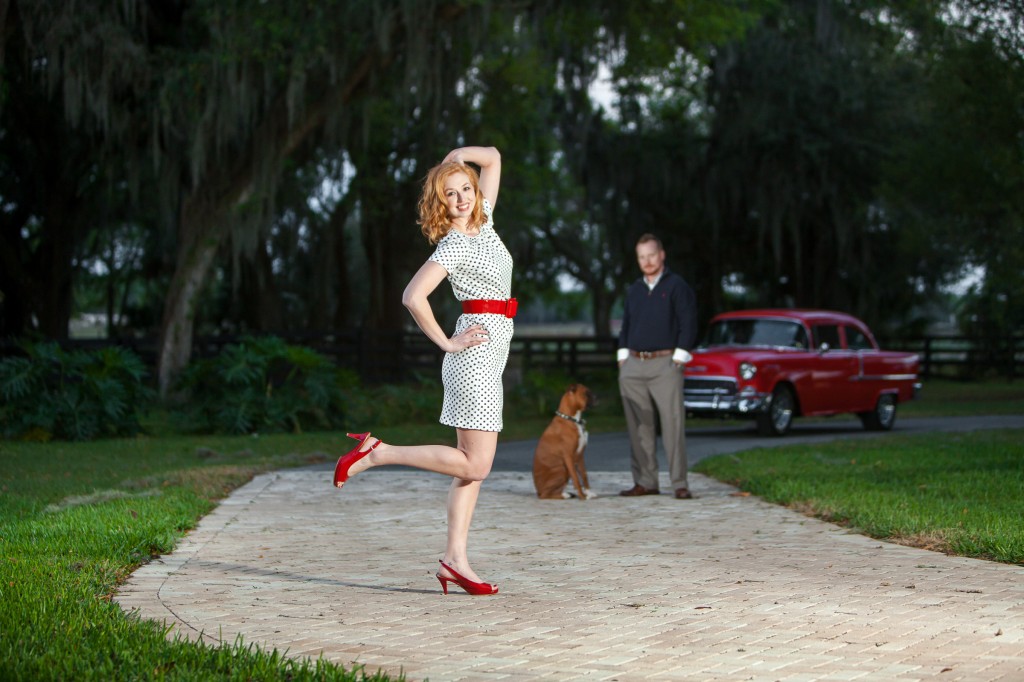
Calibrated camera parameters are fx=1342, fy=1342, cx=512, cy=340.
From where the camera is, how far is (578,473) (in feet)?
33.1

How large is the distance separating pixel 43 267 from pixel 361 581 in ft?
83.7

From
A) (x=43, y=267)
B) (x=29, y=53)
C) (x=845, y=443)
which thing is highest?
(x=29, y=53)

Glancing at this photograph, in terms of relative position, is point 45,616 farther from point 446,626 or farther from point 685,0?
point 685,0

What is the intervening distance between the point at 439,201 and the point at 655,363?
4.35 meters

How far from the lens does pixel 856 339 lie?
63.7 feet

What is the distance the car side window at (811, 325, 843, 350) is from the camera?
61.2 feet

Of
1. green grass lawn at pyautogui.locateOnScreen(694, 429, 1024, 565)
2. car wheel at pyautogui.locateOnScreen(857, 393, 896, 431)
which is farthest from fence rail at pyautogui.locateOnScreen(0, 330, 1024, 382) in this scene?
green grass lawn at pyautogui.locateOnScreen(694, 429, 1024, 565)

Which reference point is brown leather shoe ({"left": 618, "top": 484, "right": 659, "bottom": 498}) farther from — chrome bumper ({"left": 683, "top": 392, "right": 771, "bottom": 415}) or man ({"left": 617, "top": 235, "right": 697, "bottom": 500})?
chrome bumper ({"left": 683, "top": 392, "right": 771, "bottom": 415})

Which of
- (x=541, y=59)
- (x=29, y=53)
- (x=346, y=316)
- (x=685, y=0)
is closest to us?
(x=29, y=53)

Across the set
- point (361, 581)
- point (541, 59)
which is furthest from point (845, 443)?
point (541, 59)

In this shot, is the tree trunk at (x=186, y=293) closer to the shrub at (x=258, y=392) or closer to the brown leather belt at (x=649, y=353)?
the shrub at (x=258, y=392)

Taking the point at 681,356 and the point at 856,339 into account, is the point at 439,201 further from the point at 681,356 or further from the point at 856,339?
the point at 856,339

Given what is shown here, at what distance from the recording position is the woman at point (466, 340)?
6113mm

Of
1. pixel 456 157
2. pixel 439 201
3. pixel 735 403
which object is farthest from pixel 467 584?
pixel 735 403
